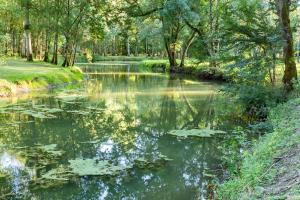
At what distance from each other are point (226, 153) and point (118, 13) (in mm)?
30197

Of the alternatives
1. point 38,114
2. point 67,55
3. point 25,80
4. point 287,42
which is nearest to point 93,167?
point 38,114

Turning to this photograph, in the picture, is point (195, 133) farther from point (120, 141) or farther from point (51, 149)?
point (51, 149)

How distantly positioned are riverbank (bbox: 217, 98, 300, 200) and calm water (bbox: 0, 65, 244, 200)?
121 centimetres

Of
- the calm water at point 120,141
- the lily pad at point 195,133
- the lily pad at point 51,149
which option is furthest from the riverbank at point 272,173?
the lily pad at point 51,149

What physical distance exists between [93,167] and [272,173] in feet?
15.3

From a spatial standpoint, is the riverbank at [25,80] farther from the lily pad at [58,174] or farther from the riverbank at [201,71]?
the lily pad at [58,174]

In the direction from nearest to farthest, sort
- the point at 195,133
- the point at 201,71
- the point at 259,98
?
the point at 195,133 → the point at 259,98 → the point at 201,71

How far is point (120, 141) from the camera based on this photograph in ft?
42.7

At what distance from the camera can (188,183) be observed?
360 inches

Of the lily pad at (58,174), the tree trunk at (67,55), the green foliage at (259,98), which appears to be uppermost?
the tree trunk at (67,55)

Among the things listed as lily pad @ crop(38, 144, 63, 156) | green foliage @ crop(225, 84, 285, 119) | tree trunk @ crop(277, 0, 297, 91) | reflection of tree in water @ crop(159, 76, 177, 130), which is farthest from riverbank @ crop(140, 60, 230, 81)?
lily pad @ crop(38, 144, 63, 156)

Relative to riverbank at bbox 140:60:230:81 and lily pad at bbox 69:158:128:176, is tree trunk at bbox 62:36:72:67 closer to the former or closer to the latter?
riverbank at bbox 140:60:230:81

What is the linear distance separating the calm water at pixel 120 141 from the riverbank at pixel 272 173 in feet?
3.96

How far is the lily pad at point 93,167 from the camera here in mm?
9636
